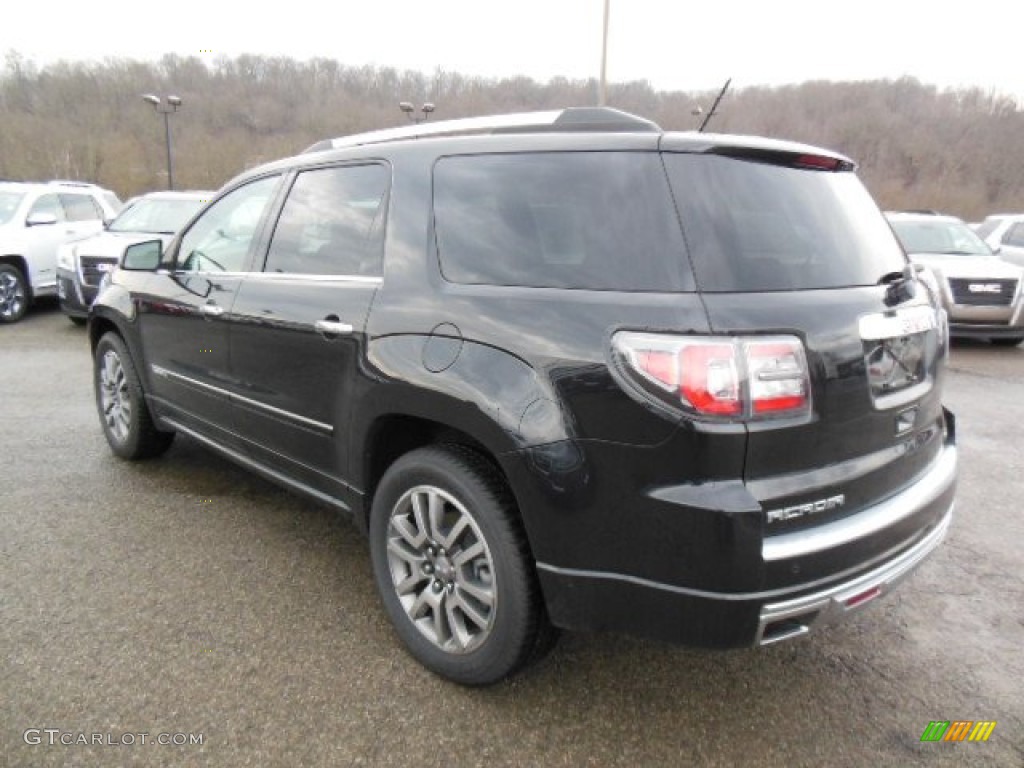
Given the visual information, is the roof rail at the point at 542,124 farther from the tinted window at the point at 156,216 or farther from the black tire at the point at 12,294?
the black tire at the point at 12,294

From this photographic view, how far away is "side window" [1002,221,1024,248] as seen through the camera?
1166cm

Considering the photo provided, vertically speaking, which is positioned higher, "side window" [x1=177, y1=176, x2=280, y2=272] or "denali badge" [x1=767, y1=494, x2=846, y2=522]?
"side window" [x1=177, y1=176, x2=280, y2=272]

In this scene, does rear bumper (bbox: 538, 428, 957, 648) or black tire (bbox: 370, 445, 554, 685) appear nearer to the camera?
rear bumper (bbox: 538, 428, 957, 648)

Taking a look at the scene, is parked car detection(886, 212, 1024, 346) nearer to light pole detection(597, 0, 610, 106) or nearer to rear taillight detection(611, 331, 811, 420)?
light pole detection(597, 0, 610, 106)

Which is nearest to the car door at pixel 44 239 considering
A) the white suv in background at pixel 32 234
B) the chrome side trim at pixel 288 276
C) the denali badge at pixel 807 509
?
the white suv in background at pixel 32 234

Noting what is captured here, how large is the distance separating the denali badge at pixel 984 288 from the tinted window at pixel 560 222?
8752 millimetres

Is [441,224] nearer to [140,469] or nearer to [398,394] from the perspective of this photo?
[398,394]

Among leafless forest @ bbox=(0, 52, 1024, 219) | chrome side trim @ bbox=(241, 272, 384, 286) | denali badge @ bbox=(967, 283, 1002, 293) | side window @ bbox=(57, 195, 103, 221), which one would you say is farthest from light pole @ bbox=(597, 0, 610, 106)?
leafless forest @ bbox=(0, 52, 1024, 219)

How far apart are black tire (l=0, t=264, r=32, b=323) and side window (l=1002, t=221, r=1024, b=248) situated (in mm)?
14838

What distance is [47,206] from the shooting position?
10.5 metres

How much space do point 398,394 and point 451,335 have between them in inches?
11.5

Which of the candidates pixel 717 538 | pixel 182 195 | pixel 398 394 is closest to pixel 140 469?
pixel 398 394

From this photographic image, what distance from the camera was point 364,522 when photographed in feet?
9.00

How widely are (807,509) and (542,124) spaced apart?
1447 mm
